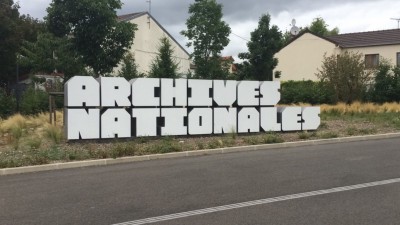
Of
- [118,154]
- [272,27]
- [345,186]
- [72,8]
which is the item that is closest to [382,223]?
[345,186]

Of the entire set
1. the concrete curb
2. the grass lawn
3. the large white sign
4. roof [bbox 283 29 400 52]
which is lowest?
the concrete curb

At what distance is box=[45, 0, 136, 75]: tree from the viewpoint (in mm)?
23062

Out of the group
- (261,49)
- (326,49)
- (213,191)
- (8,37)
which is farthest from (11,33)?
(213,191)

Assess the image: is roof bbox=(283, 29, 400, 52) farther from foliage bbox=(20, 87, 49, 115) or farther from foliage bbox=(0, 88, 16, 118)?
foliage bbox=(0, 88, 16, 118)

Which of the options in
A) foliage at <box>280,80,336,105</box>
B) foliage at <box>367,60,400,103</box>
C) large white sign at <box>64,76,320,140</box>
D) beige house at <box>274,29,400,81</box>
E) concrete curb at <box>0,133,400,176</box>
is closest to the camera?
concrete curb at <box>0,133,400,176</box>

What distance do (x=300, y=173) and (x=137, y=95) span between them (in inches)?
296

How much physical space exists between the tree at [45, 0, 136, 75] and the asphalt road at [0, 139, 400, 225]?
12.7m

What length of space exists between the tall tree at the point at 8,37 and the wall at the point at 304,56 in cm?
2497

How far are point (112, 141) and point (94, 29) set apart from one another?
952cm

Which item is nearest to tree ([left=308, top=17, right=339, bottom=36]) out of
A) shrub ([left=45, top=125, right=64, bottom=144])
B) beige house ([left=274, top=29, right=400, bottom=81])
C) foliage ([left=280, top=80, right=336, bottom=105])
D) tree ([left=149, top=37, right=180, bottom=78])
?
beige house ([left=274, top=29, right=400, bottom=81])

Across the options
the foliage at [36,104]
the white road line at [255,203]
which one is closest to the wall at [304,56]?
the foliage at [36,104]

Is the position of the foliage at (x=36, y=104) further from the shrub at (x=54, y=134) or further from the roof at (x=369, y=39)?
the roof at (x=369, y=39)

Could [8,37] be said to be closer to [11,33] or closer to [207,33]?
[11,33]

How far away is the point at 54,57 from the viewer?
26.5 m
